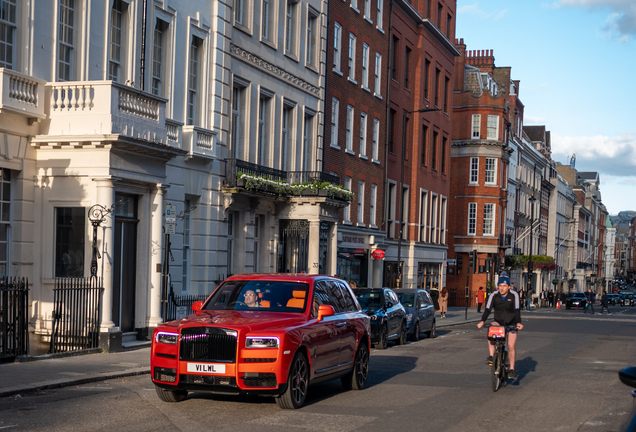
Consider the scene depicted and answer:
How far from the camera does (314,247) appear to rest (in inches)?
1170

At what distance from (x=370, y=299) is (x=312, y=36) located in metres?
14.7

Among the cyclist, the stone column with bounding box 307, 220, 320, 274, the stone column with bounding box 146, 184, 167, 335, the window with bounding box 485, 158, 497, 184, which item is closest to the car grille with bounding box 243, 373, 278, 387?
the cyclist

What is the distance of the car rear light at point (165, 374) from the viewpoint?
34.8 feet

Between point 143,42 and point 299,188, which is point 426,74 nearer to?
point 299,188

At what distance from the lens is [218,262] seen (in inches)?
1000

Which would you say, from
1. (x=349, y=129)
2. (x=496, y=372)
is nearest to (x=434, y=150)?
(x=349, y=129)

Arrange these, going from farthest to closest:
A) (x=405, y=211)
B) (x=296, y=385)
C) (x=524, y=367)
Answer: (x=405, y=211) → (x=524, y=367) → (x=296, y=385)

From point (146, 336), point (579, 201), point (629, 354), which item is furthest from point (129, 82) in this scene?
point (579, 201)

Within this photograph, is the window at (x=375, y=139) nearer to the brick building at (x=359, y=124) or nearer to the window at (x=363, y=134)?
the brick building at (x=359, y=124)

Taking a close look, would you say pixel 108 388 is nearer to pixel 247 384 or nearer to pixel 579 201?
pixel 247 384

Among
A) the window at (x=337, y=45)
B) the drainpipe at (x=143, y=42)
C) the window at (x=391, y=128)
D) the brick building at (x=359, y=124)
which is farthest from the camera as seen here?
the window at (x=391, y=128)

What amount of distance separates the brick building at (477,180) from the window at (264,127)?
1485 inches

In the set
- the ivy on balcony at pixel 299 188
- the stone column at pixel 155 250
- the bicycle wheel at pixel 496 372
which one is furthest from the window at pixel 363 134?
the bicycle wheel at pixel 496 372

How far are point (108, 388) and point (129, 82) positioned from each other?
9848 mm
